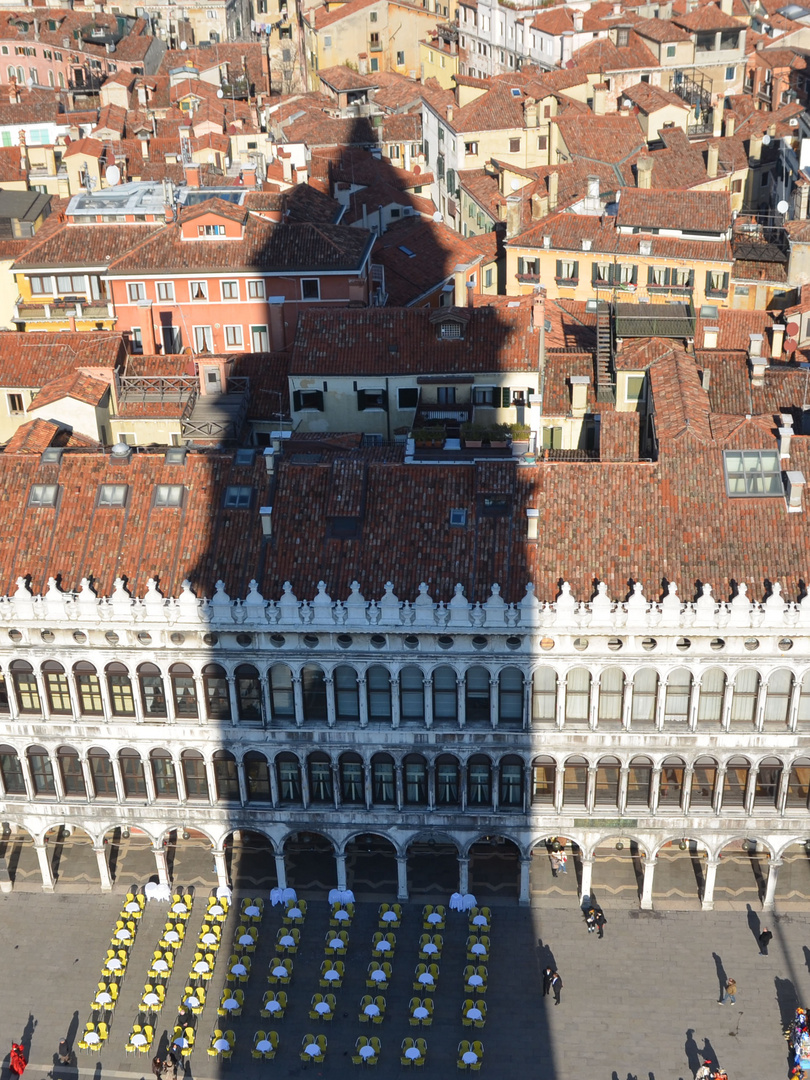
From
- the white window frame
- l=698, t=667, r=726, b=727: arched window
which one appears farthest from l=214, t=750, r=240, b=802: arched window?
the white window frame

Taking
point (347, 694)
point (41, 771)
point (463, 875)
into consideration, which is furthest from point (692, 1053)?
point (41, 771)

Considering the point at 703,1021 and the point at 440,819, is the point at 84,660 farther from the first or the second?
the point at 703,1021

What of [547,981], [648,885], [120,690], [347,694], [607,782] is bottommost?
[547,981]

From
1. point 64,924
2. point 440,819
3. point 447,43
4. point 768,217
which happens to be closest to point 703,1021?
point 440,819

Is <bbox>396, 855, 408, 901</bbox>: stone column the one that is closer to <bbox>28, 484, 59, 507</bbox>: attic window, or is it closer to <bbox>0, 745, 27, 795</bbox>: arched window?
<bbox>0, 745, 27, 795</bbox>: arched window

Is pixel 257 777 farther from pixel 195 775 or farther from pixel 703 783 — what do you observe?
pixel 703 783

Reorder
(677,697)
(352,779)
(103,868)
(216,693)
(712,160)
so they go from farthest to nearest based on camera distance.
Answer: (712,160) → (103,868) → (352,779) → (216,693) → (677,697)

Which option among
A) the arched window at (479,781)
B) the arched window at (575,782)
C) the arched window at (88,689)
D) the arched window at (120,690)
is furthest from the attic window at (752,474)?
the arched window at (88,689)
